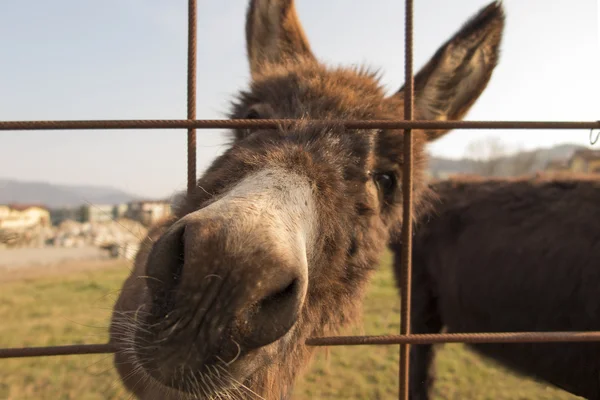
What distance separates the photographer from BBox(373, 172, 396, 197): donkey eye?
6.97 ft

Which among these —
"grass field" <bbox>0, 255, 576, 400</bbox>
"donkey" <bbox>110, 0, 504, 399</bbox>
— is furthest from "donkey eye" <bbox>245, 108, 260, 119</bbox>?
"grass field" <bbox>0, 255, 576, 400</bbox>

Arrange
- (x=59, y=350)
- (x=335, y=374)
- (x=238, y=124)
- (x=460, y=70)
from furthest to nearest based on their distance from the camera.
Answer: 1. (x=335, y=374)
2. (x=460, y=70)
3. (x=238, y=124)
4. (x=59, y=350)

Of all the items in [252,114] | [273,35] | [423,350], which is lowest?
[423,350]

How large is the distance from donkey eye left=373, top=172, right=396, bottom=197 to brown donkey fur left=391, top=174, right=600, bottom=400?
2.00m

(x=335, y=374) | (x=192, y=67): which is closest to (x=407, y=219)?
(x=192, y=67)

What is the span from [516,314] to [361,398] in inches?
93.9

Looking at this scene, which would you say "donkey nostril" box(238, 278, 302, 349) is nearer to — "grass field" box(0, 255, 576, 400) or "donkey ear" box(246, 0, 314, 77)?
"grass field" box(0, 255, 576, 400)

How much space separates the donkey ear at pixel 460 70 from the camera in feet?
7.27

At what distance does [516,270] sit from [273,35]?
9.68 ft

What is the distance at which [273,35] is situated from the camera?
9.10ft

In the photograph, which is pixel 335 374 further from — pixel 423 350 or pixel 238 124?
pixel 238 124

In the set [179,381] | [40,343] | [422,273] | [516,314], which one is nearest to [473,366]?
[422,273]

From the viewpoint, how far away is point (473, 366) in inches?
225

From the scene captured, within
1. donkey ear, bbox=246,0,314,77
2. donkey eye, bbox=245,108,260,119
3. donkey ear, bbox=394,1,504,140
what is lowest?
donkey eye, bbox=245,108,260,119
